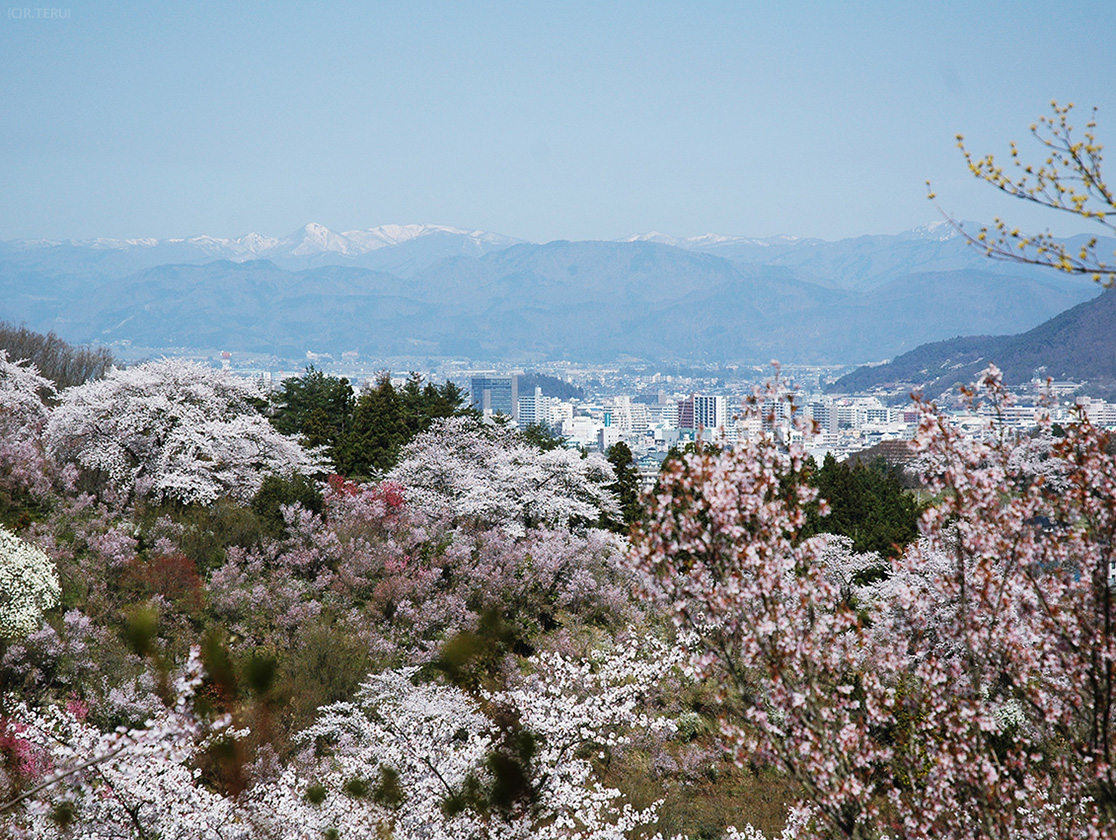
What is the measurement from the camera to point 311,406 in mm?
25625

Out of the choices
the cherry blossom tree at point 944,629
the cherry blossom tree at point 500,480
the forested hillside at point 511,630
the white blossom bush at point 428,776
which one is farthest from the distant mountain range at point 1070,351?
the cherry blossom tree at point 944,629

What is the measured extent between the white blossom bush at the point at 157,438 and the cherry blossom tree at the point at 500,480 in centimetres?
346

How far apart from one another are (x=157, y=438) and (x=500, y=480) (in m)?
6.89

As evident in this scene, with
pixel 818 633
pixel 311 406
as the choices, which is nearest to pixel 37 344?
pixel 311 406

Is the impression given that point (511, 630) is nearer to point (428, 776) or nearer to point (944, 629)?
point (428, 776)

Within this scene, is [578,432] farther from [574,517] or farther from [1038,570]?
[1038,570]

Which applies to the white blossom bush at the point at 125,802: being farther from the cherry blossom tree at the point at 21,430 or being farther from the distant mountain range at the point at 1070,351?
the distant mountain range at the point at 1070,351

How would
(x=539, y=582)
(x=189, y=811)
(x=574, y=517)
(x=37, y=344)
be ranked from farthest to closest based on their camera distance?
(x=37, y=344) < (x=574, y=517) < (x=539, y=582) < (x=189, y=811)

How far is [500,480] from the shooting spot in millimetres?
18359

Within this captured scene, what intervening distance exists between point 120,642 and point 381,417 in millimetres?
12037

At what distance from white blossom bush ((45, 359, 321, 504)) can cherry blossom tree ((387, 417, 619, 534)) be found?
3455 millimetres

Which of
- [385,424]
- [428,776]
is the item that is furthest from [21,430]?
Result: [428,776]

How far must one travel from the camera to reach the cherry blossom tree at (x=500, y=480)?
1792 cm

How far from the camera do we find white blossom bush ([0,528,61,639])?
34.7 feet
